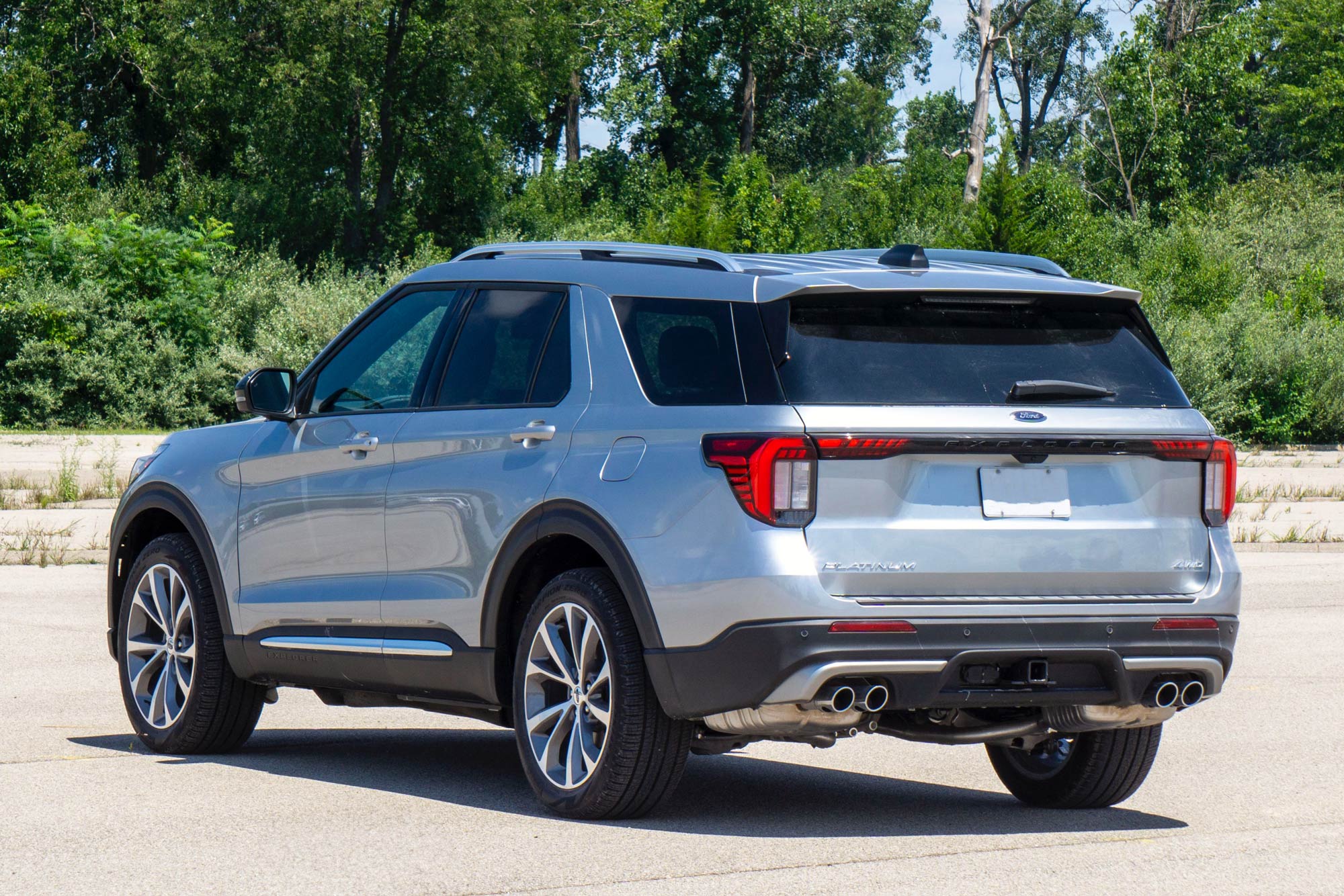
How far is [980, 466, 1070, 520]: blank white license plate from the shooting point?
18.6ft

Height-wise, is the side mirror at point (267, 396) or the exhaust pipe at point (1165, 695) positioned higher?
the side mirror at point (267, 396)

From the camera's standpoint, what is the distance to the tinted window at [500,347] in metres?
6.51

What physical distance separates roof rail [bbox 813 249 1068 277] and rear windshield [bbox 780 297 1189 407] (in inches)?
17.4

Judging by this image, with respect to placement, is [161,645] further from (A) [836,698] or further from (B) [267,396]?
(A) [836,698]

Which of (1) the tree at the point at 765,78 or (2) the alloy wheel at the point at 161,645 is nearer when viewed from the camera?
(2) the alloy wheel at the point at 161,645

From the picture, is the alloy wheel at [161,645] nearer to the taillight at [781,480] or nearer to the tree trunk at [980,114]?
the taillight at [781,480]

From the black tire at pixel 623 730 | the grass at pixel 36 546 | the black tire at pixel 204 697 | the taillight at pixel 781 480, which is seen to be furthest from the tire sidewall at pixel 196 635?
the grass at pixel 36 546

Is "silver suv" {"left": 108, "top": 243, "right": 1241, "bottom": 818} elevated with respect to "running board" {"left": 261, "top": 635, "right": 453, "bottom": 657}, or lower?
elevated

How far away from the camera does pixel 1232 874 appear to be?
18.0 feet

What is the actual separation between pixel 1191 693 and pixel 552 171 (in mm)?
59269

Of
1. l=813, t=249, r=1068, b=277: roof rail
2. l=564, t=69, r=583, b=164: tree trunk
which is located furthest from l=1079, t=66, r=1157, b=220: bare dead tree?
l=813, t=249, r=1068, b=277: roof rail

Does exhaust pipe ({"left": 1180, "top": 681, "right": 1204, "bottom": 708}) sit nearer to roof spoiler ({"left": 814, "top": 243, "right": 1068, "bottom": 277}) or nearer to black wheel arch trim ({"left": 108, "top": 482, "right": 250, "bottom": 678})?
roof spoiler ({"left": 814, "top": 243, "right": 1068, "bottom": 277})

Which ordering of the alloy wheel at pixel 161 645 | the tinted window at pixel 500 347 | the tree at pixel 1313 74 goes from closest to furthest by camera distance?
1. the tinted window at pixel 500 347
2. the alloy wheel at pixel 161 645
3. the tree at pixel 1313 74

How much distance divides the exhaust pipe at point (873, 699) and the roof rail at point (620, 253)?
1.41 meters
